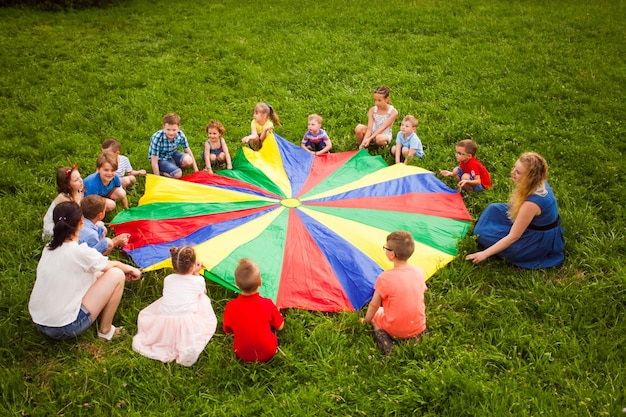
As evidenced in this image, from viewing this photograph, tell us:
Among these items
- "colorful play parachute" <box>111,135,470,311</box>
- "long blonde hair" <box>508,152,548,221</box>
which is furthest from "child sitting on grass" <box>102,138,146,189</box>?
"long blonde hair" <box>508,152,548,221</box>

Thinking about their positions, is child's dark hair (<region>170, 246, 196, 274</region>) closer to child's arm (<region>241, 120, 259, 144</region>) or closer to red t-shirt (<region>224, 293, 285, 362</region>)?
red t-shirt (<region>224, 293, 285, 362</region>)

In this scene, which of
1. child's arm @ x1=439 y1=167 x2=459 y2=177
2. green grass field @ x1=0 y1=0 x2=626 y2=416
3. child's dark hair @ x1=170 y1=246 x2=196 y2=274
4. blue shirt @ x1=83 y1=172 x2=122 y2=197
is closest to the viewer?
green grass field @ x1=0 y1=0 x2=626 y2=416

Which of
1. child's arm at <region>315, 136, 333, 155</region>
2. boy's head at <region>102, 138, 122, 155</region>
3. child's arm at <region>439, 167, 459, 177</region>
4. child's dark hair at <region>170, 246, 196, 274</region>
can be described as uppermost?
boy's head at <region>102, 138, 122, 155</region>

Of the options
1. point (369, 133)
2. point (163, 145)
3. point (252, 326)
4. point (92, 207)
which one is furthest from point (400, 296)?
point (163, 145)

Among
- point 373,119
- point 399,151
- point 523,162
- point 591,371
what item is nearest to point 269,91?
point 373,119

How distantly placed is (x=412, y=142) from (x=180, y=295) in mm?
3810

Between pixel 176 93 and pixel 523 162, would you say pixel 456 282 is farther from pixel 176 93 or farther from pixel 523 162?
pixel 176 93

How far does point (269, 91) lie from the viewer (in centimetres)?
839

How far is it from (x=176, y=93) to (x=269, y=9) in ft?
17.0

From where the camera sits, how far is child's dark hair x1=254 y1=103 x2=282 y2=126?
6.73m

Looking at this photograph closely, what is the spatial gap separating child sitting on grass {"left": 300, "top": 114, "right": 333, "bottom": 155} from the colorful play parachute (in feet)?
1.29

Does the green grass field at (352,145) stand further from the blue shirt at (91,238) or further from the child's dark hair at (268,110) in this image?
the blue shirt at (91,238)

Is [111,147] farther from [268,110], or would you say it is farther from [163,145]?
[268,110]

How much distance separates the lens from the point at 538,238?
453cm
